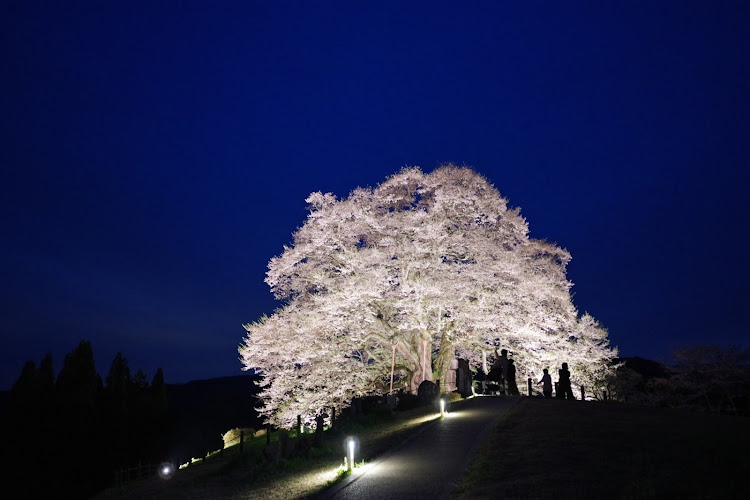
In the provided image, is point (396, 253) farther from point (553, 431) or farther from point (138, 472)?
point (138, 472)

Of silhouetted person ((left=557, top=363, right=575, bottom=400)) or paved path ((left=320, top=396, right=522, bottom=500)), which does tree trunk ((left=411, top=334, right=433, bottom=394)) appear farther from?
paved path ((left=320, top=396, right=522, bottom=500))

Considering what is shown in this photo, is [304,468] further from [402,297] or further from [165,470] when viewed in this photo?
[165,470]

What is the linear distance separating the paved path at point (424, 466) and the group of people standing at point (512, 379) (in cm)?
832

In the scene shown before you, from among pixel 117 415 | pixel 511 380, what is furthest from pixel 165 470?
pixel 511 380

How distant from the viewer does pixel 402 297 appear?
22.8 meters

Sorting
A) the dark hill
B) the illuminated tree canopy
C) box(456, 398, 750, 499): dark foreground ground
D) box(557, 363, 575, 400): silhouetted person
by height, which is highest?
the illuminated tree canopy

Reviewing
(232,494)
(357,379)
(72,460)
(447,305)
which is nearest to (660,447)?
(232,494)

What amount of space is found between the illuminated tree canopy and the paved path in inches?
359

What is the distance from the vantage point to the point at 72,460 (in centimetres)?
2781

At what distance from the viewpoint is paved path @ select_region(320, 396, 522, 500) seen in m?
7.69

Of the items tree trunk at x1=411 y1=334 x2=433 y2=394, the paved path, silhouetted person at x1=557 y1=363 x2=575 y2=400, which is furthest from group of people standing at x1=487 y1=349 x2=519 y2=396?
the paved path

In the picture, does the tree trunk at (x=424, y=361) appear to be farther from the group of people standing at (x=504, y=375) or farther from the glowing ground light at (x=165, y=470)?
the glowing ground light at (x=165, y=470)

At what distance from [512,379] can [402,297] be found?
6.44 metres

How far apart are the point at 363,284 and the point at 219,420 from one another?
145ft
